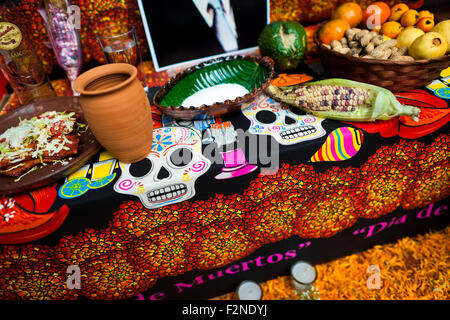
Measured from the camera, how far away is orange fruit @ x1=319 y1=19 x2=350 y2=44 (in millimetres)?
1045

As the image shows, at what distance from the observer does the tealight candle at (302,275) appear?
113 centimetres

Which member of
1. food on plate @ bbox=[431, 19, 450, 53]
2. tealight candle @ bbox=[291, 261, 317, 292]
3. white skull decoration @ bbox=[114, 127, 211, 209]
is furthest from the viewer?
tealight candle @ bbox=[291, 261, 317, 292]

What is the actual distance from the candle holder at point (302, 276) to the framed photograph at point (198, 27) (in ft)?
3.30

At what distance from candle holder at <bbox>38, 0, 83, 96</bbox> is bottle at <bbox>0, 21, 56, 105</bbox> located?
9 centimetres

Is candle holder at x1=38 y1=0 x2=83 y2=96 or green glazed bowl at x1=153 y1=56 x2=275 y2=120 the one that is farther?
candle holder at x1=38 y1=0 x2=83 y2=96

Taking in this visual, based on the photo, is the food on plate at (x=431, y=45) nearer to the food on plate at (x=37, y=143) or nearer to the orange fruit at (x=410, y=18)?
the orange fruit at (x=410, y=18)

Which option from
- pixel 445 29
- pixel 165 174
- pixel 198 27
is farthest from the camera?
pixel 198 27

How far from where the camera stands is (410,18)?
1.05m

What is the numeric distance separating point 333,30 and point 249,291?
105cm

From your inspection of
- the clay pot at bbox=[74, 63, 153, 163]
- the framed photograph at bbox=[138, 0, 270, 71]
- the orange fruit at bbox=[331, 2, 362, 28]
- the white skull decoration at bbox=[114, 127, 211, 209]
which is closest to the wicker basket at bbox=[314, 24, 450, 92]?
the orange fruit at bbox=[331, 2, 362, 28]

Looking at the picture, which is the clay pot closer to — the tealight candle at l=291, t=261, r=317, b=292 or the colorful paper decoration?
the colorful paper decoration

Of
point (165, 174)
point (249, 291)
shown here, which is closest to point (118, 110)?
point (165, 174)

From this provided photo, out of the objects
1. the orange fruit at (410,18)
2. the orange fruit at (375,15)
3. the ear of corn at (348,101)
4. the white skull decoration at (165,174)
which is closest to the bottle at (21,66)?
the white skull decoration at (165,174)

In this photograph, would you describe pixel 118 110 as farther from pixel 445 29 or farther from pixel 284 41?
pixel 445 29
